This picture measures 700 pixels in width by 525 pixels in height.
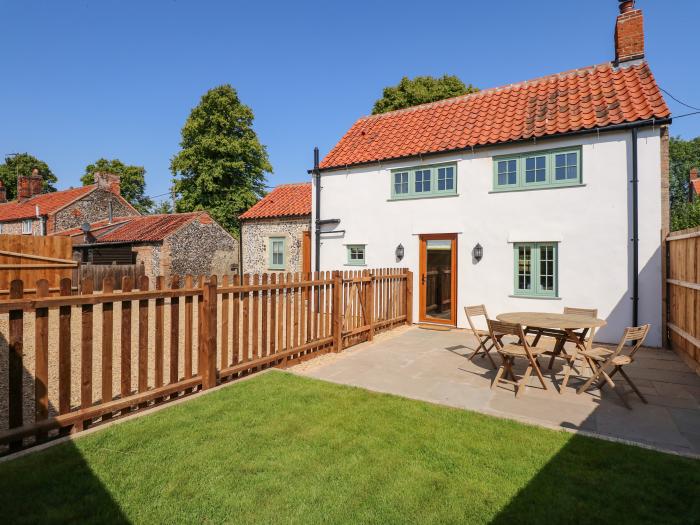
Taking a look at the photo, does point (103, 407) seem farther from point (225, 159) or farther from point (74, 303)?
point (225, 159)

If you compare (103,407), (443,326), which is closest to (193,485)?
(103,407)

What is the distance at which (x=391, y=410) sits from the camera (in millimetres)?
4418

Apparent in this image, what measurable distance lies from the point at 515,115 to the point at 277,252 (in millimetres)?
10591

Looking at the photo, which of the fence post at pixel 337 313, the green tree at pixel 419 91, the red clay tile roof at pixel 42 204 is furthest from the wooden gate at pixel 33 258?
the green tree at pixel 419 91

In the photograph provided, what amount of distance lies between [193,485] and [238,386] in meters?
2.29

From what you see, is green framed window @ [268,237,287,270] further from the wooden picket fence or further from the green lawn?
the green lawn

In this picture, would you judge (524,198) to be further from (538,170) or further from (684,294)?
(684,294)

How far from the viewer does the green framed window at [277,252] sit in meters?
16.6

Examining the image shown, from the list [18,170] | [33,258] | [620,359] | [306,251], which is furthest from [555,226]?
[18,170]

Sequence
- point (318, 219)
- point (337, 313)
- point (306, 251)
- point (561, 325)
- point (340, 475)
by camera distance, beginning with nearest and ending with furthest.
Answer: point (340, 475)
point (561, 325)
point (337, 313)
point (318, 219)
point (306, 251)

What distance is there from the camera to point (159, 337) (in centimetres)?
435

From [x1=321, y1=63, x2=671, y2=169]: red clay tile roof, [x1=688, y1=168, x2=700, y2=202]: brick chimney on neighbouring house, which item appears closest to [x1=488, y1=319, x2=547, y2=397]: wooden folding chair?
[x1=321, y1=63, x2=671, y2=169]: red clay tile roof

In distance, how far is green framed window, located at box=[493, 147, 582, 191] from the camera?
29.6 feet

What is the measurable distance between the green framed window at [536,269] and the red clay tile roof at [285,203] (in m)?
8.60
